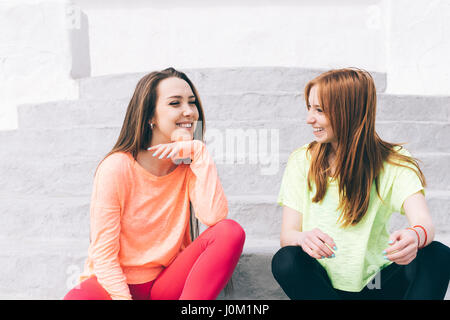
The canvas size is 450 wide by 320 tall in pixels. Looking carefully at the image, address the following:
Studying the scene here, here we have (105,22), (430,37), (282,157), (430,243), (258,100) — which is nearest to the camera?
(430,243)

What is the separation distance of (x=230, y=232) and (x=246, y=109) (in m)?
1.10

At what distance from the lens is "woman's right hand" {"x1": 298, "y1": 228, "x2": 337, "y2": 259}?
964 millimetres

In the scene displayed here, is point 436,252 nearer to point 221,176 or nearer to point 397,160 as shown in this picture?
point 397,160

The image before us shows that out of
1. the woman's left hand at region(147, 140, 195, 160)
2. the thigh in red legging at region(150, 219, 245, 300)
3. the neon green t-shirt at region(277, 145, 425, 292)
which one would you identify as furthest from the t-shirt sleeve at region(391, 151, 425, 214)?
the woman's left hand at region(147, 140, 195, 160)

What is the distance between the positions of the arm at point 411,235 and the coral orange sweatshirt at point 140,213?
0.50 m

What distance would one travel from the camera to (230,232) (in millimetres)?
1066

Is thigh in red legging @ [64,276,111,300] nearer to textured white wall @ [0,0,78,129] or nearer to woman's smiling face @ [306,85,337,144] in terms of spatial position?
woman's smiling face @ [306,85,337,144]

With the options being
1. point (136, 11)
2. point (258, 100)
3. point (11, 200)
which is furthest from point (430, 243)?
point (136, 11)

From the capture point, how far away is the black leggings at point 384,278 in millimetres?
974

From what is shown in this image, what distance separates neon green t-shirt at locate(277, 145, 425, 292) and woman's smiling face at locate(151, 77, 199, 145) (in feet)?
1.27

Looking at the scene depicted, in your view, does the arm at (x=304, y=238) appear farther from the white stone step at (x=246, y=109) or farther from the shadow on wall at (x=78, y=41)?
the shadow on wall at (x=78, y=41)

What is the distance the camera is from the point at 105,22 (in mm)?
3469

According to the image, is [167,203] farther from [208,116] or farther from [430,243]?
[208,116]

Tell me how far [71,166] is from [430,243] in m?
1.54
